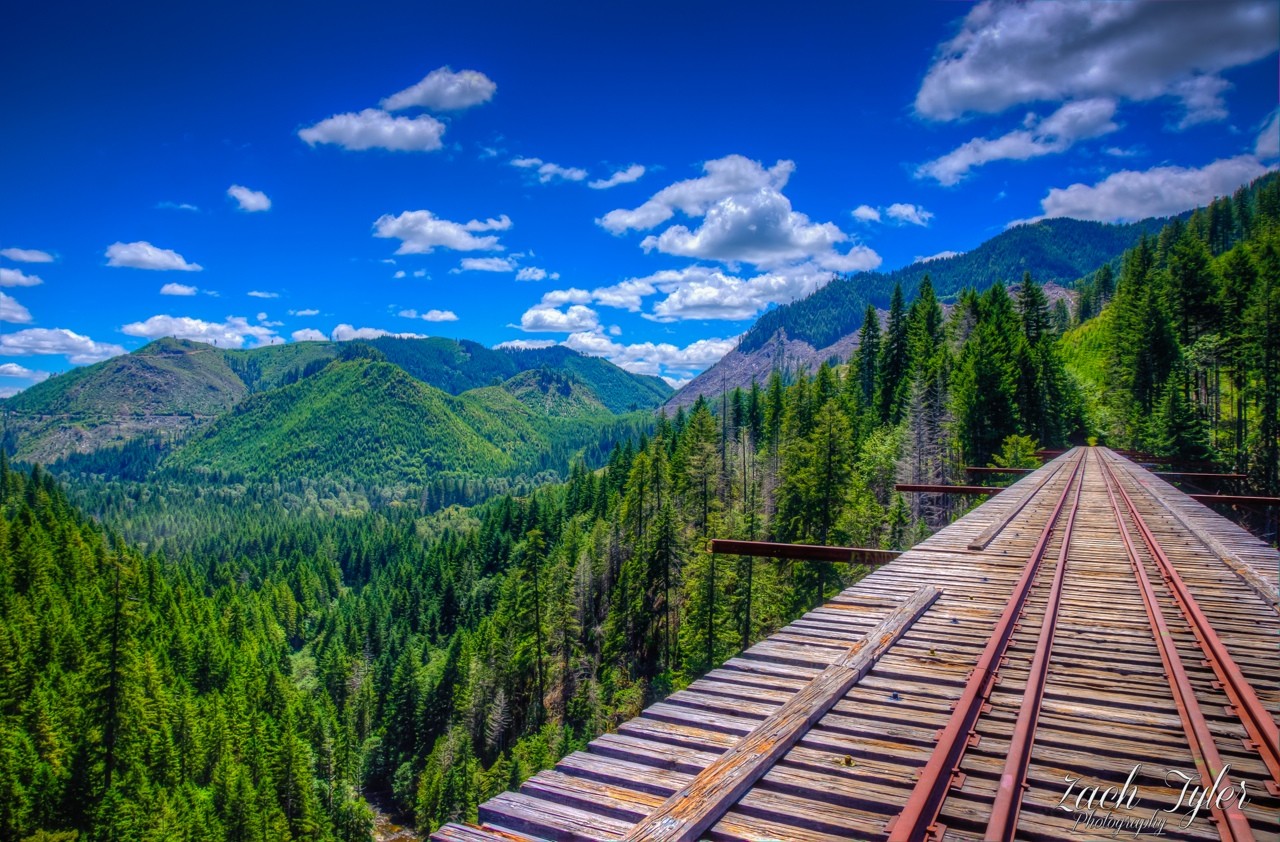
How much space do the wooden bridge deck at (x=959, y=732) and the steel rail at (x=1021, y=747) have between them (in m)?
0.02

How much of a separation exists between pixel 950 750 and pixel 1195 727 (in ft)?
6.60

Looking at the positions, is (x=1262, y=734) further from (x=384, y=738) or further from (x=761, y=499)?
(x=384, y=738)

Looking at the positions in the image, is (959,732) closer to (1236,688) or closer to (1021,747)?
(1021,747)

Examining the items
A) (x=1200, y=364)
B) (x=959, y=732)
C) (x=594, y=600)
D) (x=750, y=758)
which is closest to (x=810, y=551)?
(x=959, y=732)

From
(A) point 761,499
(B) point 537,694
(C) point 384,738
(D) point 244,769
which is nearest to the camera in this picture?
(D) point 244,769

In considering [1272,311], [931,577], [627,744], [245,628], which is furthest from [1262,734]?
[245,628]

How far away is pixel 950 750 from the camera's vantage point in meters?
4.23

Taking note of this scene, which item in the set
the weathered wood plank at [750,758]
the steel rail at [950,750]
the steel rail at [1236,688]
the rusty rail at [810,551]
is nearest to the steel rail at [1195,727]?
the steel rail at [1236,688]

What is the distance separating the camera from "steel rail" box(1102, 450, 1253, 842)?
3.37m

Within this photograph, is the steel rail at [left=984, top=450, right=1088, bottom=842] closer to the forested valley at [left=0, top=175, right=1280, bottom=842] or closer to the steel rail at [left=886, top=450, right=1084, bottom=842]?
the steel rail at [left=886, top=450, right=1084, bottom=842]

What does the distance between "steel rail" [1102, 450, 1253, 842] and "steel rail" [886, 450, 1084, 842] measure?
1.29 meters

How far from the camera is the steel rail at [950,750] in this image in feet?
11.1

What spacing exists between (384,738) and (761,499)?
165 ft

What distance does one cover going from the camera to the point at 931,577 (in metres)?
10.0
